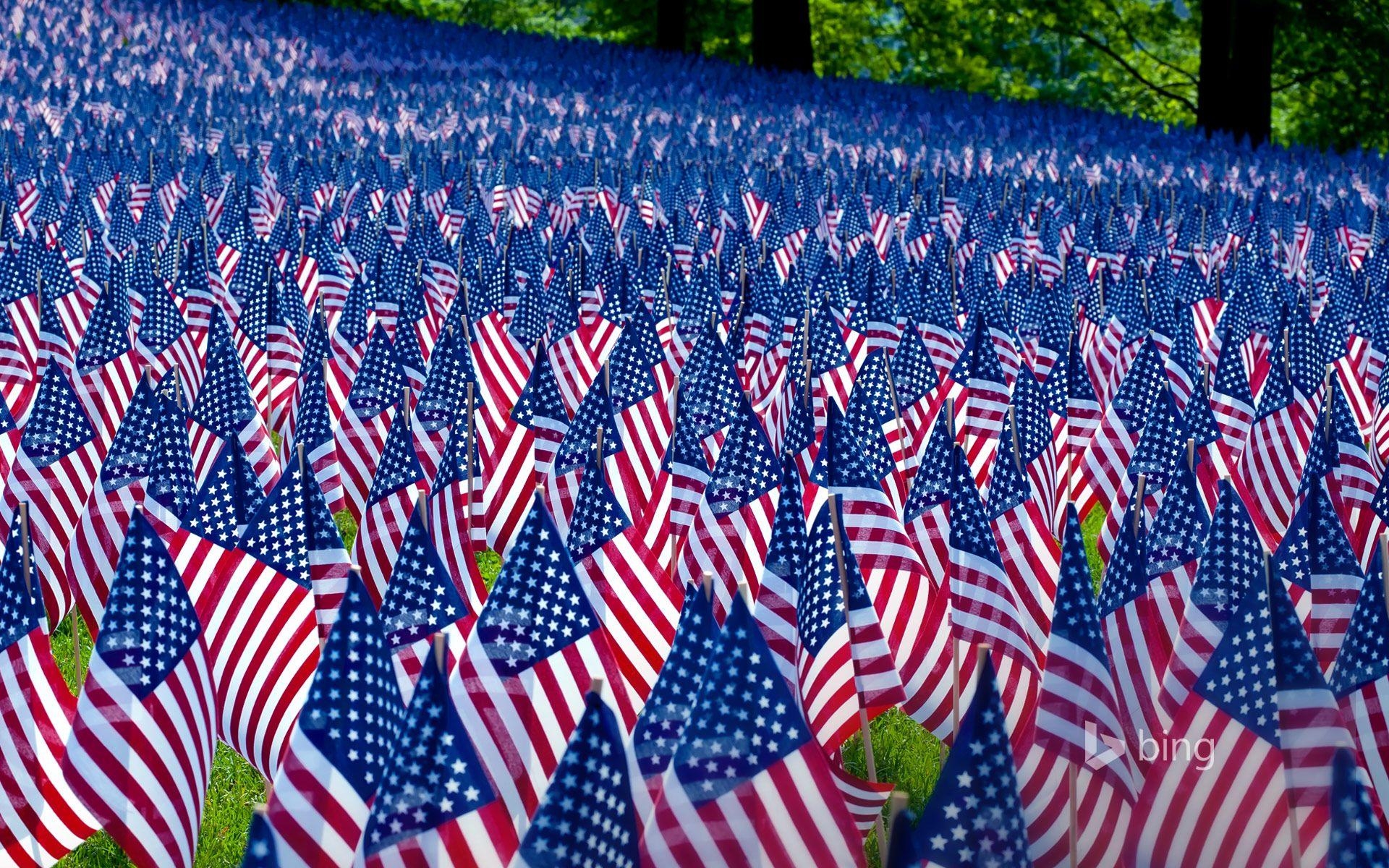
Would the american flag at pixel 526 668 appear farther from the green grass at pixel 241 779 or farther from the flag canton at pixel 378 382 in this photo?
the flag canton at pixel 378 382

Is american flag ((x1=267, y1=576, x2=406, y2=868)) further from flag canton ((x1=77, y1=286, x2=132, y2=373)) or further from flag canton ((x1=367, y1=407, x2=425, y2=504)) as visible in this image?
flag canton ((x1=77, y1=286, x2=132, y2=373))

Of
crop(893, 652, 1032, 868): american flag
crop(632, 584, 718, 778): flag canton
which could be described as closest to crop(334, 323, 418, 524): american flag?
crop(632, 584, 718, 778): flag canton

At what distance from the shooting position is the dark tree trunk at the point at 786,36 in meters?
36.1

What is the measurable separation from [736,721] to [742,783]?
184 millimetres

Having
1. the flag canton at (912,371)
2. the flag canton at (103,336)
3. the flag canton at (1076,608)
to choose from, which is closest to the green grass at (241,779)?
the flag canton at (1076,608)

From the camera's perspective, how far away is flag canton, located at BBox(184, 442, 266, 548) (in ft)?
21.4

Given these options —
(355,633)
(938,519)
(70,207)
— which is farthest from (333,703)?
(70,207)

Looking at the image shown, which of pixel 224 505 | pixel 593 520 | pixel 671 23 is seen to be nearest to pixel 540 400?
pixel 593 520

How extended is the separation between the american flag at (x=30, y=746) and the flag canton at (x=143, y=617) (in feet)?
1.21

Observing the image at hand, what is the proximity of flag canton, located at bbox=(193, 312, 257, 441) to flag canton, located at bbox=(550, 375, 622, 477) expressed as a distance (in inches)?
77.0

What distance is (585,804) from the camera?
4238 millimetres

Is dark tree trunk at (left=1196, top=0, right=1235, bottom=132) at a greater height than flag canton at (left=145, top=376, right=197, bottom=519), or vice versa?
dark tree trunk at (left=1196, top=0, right=1235, bottom=132)

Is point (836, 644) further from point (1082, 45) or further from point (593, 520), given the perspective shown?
point (1082, 45)

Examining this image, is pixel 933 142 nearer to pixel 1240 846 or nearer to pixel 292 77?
pixel 292 77
